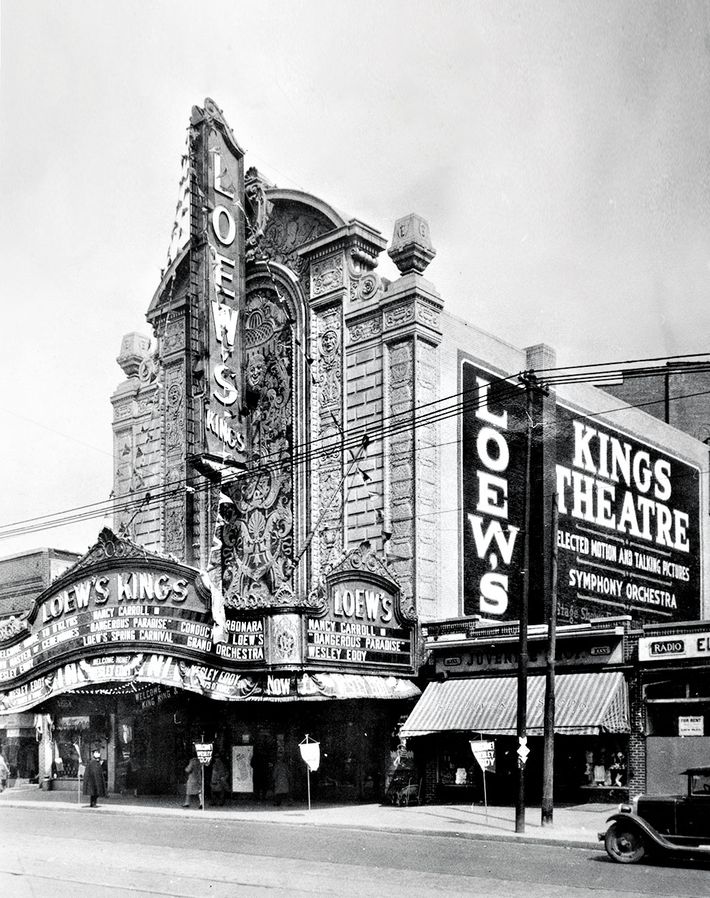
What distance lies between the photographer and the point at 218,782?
28125 millimetres

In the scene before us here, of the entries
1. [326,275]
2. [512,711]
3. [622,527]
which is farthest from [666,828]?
[622,527]

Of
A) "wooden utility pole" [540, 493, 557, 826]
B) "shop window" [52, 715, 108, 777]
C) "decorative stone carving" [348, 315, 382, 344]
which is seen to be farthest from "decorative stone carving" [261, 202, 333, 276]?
"shop window" [52, 715, 108, 777]

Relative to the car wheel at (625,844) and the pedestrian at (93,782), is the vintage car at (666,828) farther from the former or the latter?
the pedestrian at (93,782)

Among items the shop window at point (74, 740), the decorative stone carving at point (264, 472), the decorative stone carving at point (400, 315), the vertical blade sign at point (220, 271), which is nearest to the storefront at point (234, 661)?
the shop window at point (74, 740)

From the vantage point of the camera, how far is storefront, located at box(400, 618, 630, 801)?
25031 millimetres

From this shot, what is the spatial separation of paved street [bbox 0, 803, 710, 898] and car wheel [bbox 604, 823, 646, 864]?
27 cm

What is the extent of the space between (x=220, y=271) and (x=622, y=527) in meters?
16.8

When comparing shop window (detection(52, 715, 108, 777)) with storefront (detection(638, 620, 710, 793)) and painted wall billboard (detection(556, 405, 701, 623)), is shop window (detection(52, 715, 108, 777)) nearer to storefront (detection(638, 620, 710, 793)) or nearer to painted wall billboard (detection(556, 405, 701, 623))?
painted wall billboard (detection(556, 405, 701, 623))

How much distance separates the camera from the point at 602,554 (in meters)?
37.2

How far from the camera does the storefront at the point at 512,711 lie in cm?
2503

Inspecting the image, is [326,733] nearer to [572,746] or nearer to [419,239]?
[572,746]

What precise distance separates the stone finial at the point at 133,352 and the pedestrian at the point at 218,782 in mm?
16395

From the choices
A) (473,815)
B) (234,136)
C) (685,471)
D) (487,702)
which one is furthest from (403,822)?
(685,471)

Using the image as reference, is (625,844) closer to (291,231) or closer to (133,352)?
Answer: (291,231)
